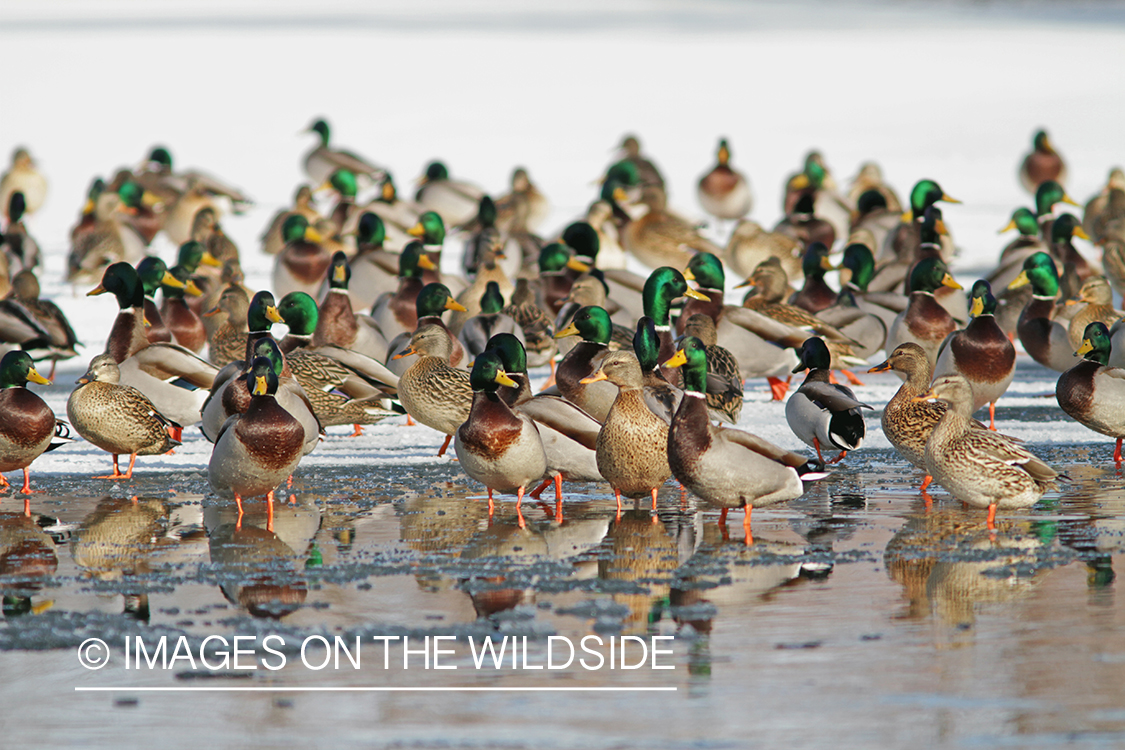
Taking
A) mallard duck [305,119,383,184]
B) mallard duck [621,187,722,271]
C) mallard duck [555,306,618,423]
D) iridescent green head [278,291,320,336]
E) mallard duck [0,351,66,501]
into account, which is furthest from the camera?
mallard duck [305,119,383,184]

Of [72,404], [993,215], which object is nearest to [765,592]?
[72,404]

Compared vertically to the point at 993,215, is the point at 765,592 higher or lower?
lower

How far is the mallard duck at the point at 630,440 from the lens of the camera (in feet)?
19.9

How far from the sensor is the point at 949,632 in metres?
4.36

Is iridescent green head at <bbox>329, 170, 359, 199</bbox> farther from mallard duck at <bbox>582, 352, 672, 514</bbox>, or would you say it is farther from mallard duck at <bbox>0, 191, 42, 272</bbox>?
mallard duck at <bbox>582, 352, 672, 514</bbox>

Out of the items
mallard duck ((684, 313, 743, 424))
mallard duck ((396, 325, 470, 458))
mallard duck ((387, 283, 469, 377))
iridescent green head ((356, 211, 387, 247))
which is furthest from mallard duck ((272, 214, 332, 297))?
mallard duck ((396, 325, 470, 458))

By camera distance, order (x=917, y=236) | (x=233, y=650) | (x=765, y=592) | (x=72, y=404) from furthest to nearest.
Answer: (x=917, y=236), (x=72, y=404), (x=765, y=592), (x=233, y=650)

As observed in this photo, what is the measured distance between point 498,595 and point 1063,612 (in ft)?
5.68

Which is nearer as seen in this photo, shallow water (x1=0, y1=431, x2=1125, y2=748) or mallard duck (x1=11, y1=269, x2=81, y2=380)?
shallow water (x1=0, y1=431, x2=1125, y2=748)

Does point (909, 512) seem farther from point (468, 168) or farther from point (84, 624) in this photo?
point (468, 168)

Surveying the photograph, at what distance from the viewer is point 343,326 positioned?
9.70 meters

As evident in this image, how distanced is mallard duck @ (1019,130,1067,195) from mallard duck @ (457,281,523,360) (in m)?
10.6

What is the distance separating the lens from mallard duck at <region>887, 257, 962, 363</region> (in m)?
9.45

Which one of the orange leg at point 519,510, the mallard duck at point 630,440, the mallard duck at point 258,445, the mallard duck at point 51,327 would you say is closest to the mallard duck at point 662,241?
the mallard duck at point 51,327
